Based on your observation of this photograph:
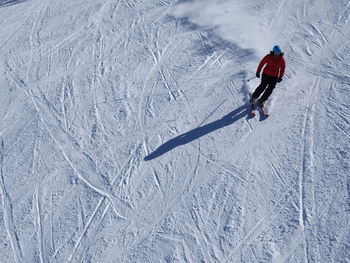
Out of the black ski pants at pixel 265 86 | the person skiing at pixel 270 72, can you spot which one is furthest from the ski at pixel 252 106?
the black ski pants at pixel 265 86

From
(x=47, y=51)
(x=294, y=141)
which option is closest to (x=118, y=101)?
(x=47, y=51)

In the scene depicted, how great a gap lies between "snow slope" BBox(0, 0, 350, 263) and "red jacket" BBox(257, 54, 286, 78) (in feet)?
3.35

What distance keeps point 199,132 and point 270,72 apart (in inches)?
73.0

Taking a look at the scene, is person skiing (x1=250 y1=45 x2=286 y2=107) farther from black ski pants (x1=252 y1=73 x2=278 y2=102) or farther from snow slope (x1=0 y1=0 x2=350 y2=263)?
snow slope (x1=0 y1=0 x2=350 y2=263)

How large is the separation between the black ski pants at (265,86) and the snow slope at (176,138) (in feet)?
1.37

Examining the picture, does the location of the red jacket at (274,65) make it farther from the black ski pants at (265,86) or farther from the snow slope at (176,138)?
the snow slope at (176,138)

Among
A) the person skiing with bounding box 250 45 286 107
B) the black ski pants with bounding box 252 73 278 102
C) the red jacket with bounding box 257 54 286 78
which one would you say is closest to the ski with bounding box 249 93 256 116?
the person skiing with bounding box 250 45 286 107

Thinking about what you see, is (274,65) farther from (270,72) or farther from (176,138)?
(176,138)

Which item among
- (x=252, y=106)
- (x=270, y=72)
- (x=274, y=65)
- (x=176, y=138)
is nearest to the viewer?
(x=274, y=65)


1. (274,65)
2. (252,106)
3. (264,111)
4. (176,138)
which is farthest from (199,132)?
(274,65)

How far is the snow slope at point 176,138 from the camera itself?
7.05 meters

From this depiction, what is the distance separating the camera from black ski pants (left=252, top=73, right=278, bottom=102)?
8086mm

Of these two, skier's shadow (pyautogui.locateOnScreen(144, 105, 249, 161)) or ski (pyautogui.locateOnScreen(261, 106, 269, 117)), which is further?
Result: ski (pyautogui.locateOnScreen(261, 106, 269, 117))

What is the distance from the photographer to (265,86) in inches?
326
